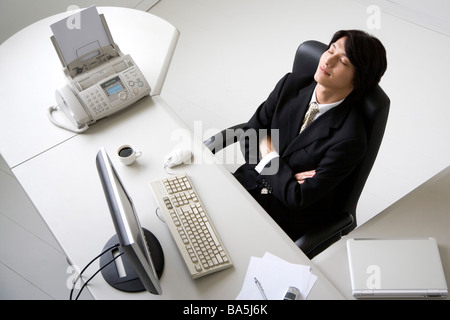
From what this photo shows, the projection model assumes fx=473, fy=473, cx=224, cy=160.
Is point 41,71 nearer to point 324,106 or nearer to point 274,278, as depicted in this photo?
point 324,106

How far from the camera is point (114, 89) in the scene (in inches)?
83.0

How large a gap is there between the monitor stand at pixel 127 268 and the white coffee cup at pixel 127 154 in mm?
334

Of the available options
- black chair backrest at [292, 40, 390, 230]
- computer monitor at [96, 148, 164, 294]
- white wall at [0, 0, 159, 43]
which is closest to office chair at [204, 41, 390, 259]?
black chair backrest at [292, 40, 390, 230]

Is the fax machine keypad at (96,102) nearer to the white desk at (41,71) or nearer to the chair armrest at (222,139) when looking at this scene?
the white desk at (41,71)

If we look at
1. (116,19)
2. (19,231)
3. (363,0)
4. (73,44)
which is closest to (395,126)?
(363,0)

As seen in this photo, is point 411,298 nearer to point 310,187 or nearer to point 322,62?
point 310,187

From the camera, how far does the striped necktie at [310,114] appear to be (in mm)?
1938

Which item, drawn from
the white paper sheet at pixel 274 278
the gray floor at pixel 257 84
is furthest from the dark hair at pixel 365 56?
the gray floor at pixel 257 84

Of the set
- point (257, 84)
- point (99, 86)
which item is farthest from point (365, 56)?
point (257, 84)

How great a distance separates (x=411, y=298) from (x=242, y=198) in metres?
0.70

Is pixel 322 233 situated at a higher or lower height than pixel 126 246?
lower

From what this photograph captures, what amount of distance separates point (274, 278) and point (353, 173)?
0.54 metres

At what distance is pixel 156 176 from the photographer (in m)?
1.94

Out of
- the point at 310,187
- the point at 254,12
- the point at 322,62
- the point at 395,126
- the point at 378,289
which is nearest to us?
the point at 378,289
